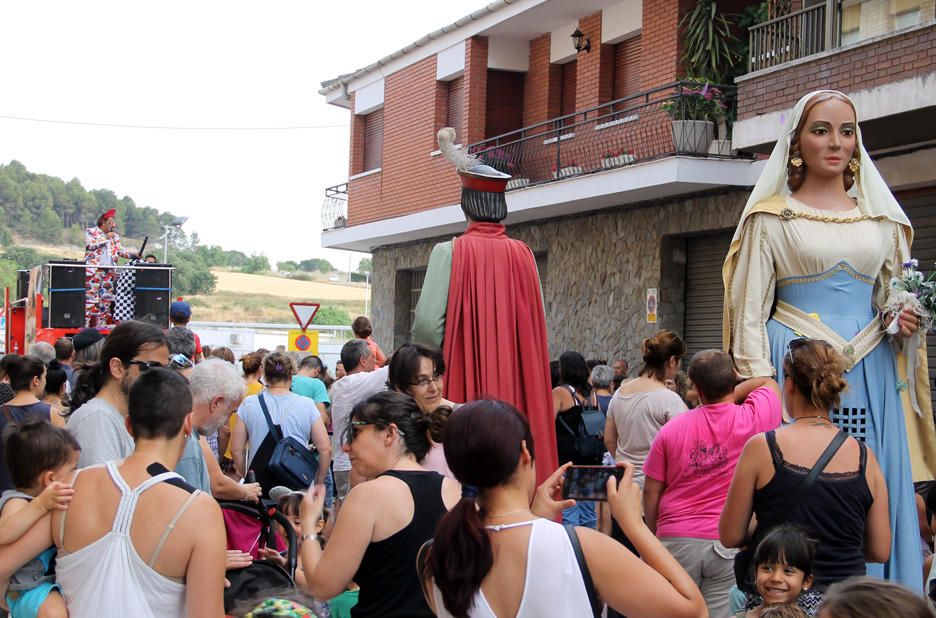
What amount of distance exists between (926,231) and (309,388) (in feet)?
23.4

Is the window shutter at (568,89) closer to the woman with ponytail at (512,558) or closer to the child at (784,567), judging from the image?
the child at (784,567)

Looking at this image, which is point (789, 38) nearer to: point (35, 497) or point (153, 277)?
point (153, 277)

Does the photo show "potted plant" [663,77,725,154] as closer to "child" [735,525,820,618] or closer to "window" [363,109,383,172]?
"window" [363,109,383,172]

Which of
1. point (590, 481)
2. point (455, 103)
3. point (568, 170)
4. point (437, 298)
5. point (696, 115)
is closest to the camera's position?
point (590, 481)

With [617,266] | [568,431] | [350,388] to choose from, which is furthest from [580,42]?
[350,388]

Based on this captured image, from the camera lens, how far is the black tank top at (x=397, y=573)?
136 inches

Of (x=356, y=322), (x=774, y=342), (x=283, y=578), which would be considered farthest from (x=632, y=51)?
(x=283, y=578)

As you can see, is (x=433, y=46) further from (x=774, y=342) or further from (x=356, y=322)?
(x=774, y=342)

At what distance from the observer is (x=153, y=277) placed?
52.6 ft

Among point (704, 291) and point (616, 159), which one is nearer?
point (704, 291)

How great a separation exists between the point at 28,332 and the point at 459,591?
1683 centimetres

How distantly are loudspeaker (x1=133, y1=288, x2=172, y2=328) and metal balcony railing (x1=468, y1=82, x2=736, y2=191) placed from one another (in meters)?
5.95

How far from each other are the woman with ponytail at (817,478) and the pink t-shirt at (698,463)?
1263 mm

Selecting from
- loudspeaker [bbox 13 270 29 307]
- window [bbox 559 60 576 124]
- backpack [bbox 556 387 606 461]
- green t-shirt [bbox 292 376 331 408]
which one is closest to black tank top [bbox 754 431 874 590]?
backpack [bbox 556 387 606 461]
